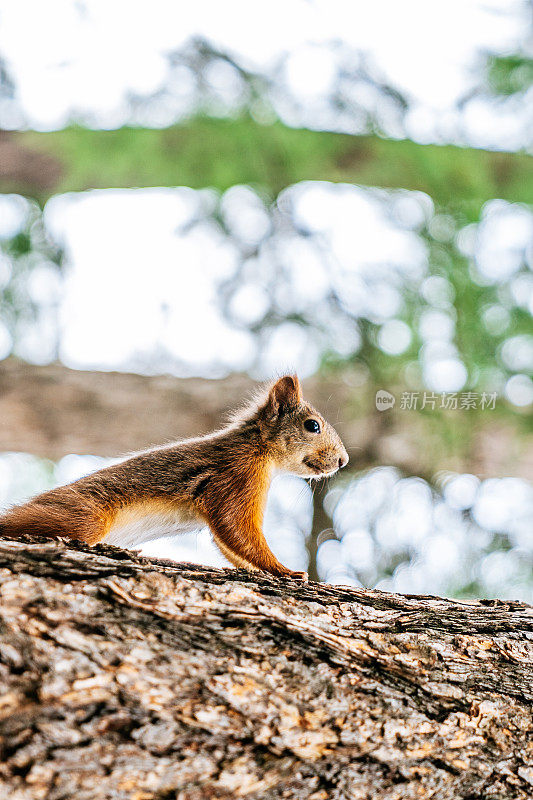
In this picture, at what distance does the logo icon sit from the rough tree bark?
8.39 feet

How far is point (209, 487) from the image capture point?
2.10m

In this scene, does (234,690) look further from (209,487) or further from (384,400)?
(384,400)

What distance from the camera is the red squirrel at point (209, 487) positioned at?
1.80m

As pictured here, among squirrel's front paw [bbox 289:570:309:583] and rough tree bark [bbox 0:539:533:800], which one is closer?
rough tree bark [bbox 0:539:533:800]

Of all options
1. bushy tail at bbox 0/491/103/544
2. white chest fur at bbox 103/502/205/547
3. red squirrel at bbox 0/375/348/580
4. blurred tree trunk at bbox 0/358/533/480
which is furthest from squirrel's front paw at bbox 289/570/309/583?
blurred tree trunk at bbox 0/358/533/480

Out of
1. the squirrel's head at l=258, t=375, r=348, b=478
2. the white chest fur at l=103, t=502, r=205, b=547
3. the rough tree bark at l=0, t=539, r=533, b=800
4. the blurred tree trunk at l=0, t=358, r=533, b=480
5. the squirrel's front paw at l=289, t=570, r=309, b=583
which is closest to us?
the rough tree bark at l=0, t=539, r=533, b=800

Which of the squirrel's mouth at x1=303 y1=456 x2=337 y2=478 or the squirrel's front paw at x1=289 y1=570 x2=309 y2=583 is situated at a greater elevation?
the squirrel's mouth at x1=303 y1=456 x2=337 y2=478

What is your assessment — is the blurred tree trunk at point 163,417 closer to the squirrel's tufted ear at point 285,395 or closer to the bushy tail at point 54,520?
the squirrel's tufted ear at point 285,395

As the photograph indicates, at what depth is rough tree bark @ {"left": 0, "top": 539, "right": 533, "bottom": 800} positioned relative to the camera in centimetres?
118

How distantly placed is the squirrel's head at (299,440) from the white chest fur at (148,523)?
0.38 meters

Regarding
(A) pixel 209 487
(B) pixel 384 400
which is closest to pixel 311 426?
(A) pixel 209 487

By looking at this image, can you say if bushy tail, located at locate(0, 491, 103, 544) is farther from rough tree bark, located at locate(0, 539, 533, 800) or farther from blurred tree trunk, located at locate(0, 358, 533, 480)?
blurred tree trunk, located at locate(0, 358, 533, 480)

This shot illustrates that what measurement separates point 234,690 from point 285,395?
1.22 m

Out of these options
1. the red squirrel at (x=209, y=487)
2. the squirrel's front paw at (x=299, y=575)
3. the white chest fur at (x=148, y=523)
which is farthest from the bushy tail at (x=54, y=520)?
the squirrel's front paw at (x=299, y=575)
